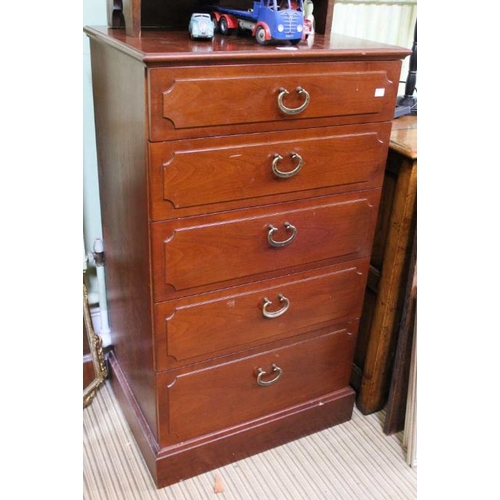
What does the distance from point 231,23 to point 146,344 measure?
28.7 inches

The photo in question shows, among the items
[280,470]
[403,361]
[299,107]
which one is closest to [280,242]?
[299,107]

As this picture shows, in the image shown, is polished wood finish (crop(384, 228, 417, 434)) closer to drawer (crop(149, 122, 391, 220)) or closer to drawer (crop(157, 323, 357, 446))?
drawer (crop(157, 323, 357, 446))

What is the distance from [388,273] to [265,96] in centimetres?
62

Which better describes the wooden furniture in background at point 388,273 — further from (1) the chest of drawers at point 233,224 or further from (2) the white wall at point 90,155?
(2) the white wall at point 90,155

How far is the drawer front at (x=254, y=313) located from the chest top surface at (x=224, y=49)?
0.48 metres

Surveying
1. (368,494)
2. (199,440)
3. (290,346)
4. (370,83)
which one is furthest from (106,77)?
(368,494)

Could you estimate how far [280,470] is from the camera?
1410 mm

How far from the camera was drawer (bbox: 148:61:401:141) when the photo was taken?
37.7 inches

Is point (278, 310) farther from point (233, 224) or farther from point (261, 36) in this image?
point (261, 36)

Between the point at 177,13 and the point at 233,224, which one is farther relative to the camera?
the point at 177,13

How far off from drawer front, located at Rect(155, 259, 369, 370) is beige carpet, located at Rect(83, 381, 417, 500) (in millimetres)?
358

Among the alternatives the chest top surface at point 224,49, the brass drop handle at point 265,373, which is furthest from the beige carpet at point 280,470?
the chest top surface at point 224,49
